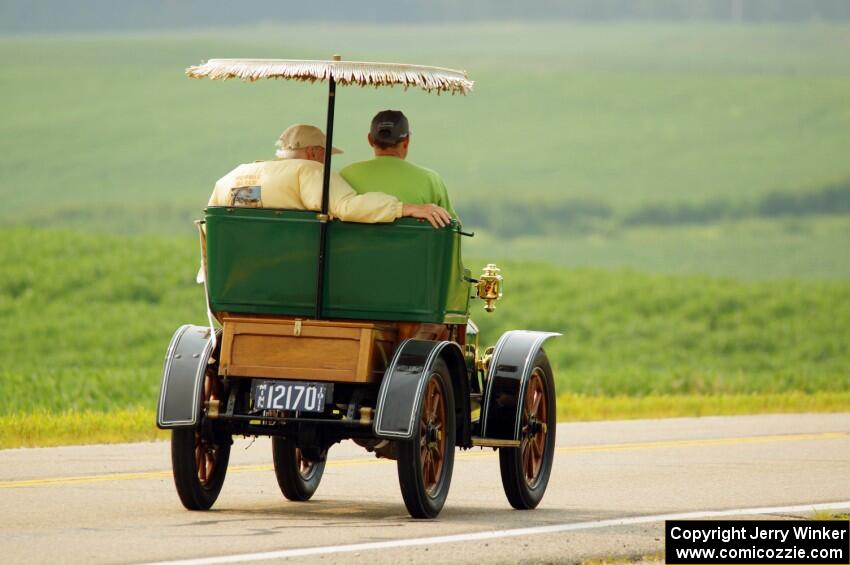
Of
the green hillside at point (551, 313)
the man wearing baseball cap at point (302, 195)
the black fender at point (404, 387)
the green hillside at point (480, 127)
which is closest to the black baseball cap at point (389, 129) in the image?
the man wearing baseball cap at point (302, 195)

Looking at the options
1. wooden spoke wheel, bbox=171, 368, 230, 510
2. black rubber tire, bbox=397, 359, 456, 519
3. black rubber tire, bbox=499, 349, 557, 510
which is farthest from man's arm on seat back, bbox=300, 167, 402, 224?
black rubber tire, bbox=499, 349, 557, 510

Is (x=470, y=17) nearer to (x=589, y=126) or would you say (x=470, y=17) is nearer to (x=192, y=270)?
(x=589, y=126)

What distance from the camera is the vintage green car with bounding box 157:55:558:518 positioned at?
9.81 metres

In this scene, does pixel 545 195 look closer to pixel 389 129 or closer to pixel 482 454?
pixel 482 454

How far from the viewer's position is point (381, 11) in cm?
11594

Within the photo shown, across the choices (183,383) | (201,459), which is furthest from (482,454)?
(183,383)

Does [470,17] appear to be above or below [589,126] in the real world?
above

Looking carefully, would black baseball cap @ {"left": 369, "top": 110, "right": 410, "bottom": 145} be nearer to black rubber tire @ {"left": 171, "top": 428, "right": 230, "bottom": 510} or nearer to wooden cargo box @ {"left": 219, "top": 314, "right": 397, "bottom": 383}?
wooden cargo box @ {"left": 219, "top": 314, "right": 397, "bottom": 383}

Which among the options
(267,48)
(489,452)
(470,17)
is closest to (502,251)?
(267,48)

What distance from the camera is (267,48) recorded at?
3570 inches

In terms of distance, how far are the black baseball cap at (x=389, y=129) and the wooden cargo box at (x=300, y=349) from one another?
1131 mm

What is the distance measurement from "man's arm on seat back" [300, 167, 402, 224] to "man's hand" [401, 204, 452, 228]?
0.05 m

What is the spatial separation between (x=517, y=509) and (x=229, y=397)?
1981 millimetres

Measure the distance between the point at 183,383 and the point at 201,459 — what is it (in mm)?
717
